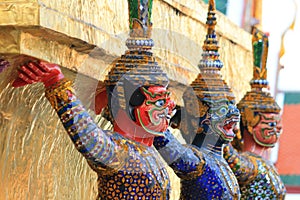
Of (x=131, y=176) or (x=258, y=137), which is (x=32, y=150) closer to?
(x=131, y=176)

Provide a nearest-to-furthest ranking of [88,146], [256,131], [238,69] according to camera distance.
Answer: [88,146]
[256,131]
[238,69]

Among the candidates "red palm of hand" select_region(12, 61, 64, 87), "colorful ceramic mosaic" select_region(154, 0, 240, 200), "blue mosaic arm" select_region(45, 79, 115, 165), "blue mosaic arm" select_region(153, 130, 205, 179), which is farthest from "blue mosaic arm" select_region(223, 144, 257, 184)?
"red palm of hand" select_region(12, 61, 64, 87)

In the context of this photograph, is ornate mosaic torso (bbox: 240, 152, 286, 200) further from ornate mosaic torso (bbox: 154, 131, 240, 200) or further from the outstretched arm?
the outstretched arm

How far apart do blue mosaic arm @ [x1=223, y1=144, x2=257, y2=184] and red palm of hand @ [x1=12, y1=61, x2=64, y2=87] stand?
105 cm

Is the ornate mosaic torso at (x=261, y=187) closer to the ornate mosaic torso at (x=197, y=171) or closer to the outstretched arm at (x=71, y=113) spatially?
the ornate mosaic torso at (x=197, y=171)

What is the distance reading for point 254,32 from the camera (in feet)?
13.2

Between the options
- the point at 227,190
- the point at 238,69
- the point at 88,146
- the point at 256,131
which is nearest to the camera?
the point at 88,146

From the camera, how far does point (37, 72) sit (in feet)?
8.65

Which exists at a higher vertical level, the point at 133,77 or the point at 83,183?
the point at 133,77

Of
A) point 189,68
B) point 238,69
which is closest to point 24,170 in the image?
point 189,68

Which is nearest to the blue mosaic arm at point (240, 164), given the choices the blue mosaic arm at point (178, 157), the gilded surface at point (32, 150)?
the blue mosaic arm at point (178, 157)

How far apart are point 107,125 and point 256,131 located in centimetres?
69

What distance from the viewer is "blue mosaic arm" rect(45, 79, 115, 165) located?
107 inches

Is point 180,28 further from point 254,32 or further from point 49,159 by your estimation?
point 49,159
